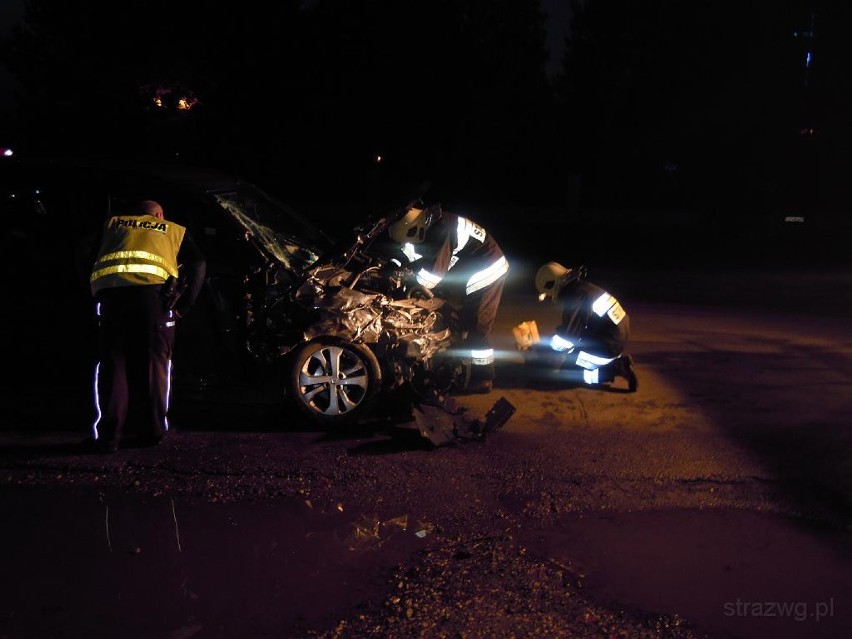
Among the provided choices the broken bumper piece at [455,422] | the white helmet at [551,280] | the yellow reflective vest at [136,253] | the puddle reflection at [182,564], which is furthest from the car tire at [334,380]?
the white helmet at [551,280]

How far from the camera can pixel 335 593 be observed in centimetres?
384

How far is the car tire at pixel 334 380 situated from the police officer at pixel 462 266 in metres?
0.92

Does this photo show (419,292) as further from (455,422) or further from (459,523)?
(459,523)

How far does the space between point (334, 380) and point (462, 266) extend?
1.74 meters

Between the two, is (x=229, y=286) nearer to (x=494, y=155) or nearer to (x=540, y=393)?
(x=540, y=393)

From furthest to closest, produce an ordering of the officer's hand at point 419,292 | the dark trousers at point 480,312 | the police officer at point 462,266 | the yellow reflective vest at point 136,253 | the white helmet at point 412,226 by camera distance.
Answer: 1. the dark trousers at point 480,312
2. the white helmet at point 412,226
3. the police officer at point 462,266
4. the officer's hand at point 419,292
5. the yellow reflective vest at point 136,253

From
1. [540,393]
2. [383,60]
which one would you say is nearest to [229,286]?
[540,393]

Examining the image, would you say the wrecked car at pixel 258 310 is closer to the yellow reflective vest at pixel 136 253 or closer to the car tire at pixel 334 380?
the car tire at pixel 334 380

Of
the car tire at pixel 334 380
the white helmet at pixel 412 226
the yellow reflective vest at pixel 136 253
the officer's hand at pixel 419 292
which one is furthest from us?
the white helmet at pixel 412 226

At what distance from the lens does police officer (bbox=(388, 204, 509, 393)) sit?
6.76 m

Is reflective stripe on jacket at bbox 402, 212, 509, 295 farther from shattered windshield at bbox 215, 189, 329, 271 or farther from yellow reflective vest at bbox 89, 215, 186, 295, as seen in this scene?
yellow reflective vest at bbox 89, 215, 186, 295

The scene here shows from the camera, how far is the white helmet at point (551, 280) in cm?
710

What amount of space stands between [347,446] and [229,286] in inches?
52.9

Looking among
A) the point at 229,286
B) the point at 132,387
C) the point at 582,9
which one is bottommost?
the point at 132,387
